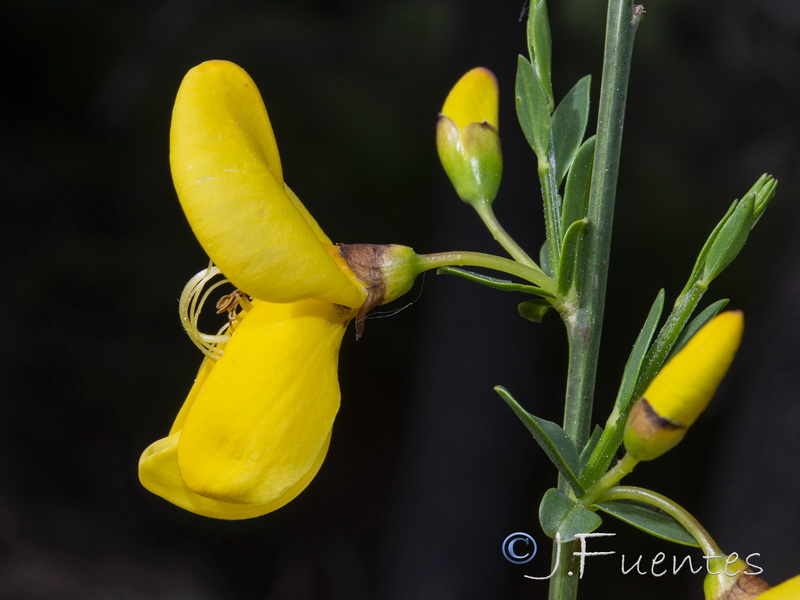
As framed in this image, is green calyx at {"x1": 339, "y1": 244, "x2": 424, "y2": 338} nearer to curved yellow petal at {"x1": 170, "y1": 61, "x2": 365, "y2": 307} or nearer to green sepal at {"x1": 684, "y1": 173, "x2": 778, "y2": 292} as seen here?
curved yellow petal at {"x1": 170, "y1": 61, "x2": 365, "y2": 307}

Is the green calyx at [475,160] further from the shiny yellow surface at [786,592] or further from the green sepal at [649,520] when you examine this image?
the shiny yellow surface at [786,592]

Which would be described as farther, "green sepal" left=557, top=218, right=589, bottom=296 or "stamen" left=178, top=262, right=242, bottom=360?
"stamen" left=178, top=262, right=242, bottom=360

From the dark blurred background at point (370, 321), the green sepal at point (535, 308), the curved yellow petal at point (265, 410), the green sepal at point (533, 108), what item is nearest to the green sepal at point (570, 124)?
the green sepal at point (533, 108)

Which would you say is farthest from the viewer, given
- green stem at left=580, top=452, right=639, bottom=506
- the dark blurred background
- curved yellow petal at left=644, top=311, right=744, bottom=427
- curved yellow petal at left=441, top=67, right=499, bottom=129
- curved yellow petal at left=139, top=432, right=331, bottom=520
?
the dark blurred background

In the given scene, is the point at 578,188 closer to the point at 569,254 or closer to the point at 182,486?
the point at 569,254

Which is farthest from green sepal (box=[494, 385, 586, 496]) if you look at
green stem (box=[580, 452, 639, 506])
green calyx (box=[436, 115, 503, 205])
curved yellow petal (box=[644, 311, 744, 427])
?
green calyx (box=[436, 115, 503, 205])

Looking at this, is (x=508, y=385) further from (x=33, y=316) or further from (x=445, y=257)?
(x=33, y=316)
